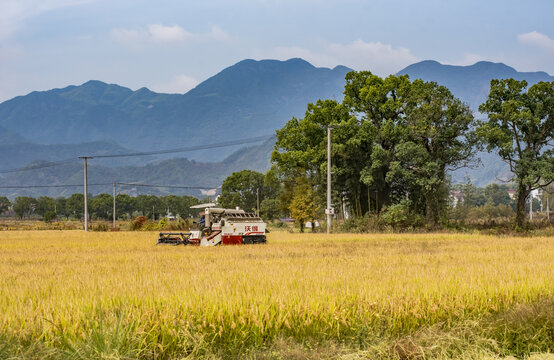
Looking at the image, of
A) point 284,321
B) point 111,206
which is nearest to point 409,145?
point 284,321

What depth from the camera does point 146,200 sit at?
192 metres

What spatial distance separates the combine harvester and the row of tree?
1728 centimetres

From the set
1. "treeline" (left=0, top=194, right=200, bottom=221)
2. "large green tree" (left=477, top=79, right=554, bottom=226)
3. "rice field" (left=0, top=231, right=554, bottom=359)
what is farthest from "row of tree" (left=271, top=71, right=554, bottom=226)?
"treeline" (left=0, top=194, right=200, bottom=221)

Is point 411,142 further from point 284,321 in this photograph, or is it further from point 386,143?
point 284,321

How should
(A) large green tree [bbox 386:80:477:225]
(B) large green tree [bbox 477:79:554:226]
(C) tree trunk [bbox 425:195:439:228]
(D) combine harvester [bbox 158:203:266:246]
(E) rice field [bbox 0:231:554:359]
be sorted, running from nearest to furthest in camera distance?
(E) rice field [bbox 0:231:554:359] < (D) combine harvester [bbox 158:203:266:246] < (B) large green tree [bbox 477:79:554:226] < (A) large green tree [bbox 386:80:477:225] < (C) tree trunk [bbox 425:195:439:228]

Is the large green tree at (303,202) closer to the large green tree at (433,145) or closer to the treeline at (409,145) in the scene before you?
the treeline at (409,145)

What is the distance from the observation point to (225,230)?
26.4m

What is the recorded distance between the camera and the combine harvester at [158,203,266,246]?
1041 inches

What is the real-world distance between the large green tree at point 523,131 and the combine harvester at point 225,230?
73.0 ft

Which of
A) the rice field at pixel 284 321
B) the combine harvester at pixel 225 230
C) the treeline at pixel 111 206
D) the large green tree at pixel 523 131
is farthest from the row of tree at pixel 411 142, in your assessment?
the treeline at pixel 111 206

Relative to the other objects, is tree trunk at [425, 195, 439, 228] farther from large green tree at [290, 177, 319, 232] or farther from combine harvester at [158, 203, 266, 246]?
combine harvester at [158, 203, 266, 246]

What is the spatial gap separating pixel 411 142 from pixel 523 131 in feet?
28.4

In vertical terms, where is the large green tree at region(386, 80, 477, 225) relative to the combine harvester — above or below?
above

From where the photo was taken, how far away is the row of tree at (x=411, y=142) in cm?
4059
